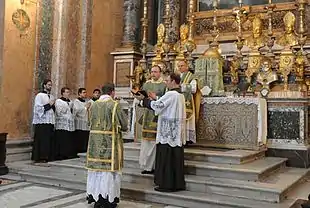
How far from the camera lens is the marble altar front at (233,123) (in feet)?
26.5

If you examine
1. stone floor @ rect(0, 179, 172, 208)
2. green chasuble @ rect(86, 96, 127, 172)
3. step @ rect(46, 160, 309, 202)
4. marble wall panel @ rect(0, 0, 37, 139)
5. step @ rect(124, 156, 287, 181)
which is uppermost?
marble wall panel @ rect(0, 0, 37, 139)

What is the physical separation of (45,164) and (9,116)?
147 cm

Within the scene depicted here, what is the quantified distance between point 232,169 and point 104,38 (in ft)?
22.1

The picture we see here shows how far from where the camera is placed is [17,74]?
9.57 meters

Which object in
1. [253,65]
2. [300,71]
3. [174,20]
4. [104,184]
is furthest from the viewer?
[174,20]

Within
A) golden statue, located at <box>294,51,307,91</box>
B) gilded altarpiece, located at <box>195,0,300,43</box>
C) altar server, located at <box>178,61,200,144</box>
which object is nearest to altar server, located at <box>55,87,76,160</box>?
altar server, located at <box>178,61,200,144</box>

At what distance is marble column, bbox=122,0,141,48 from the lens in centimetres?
1180

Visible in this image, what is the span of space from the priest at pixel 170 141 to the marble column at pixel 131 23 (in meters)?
5.84

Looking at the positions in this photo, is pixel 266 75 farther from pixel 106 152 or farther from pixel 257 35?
pixel 106 152

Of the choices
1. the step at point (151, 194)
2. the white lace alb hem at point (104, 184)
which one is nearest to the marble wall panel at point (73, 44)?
the step at point (151, 194)

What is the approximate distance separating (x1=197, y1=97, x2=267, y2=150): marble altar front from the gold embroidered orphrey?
4.50 m

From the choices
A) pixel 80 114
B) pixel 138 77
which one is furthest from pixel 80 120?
pixel 138 77

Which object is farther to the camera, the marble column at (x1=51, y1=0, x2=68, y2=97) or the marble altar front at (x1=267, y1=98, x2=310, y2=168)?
the marble column at (x1=51, y1=0, x2=68, y2=97)

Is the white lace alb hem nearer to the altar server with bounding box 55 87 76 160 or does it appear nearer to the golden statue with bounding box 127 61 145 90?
the altar server with bounding box 55 87 76 160
